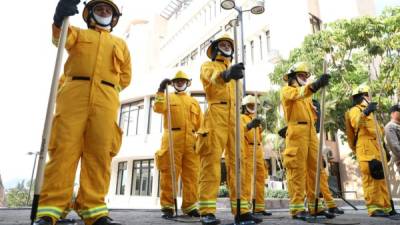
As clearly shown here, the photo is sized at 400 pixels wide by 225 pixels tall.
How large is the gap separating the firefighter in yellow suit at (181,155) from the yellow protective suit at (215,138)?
1.32 m

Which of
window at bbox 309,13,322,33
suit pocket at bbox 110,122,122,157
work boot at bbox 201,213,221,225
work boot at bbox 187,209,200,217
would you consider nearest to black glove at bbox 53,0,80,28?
suit pocket at bbox 110,122,122,157

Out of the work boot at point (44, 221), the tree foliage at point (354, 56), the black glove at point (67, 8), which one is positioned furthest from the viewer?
the tree foliage at point (354, 56)

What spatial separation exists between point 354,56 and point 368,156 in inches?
411

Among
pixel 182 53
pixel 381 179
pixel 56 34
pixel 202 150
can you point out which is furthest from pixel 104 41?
pixel 182 53

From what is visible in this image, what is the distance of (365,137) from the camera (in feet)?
17.6

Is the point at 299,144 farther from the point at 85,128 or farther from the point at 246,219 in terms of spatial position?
the point at 85,128

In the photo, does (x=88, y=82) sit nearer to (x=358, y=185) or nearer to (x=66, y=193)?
(x=66, y=193)

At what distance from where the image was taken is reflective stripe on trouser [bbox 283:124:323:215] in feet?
15.6

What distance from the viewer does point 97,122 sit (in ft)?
10.7

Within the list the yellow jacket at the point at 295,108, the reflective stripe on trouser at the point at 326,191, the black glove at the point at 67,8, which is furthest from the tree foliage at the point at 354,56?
the black glove at the point at 67,8

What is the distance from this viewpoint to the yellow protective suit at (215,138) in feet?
13.1

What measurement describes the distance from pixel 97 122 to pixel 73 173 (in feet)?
1.70

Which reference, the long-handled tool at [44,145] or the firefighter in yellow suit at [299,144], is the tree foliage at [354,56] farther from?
the long-handled tool at [44,145]

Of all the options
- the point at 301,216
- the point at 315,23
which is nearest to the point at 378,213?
the point at 301,216
